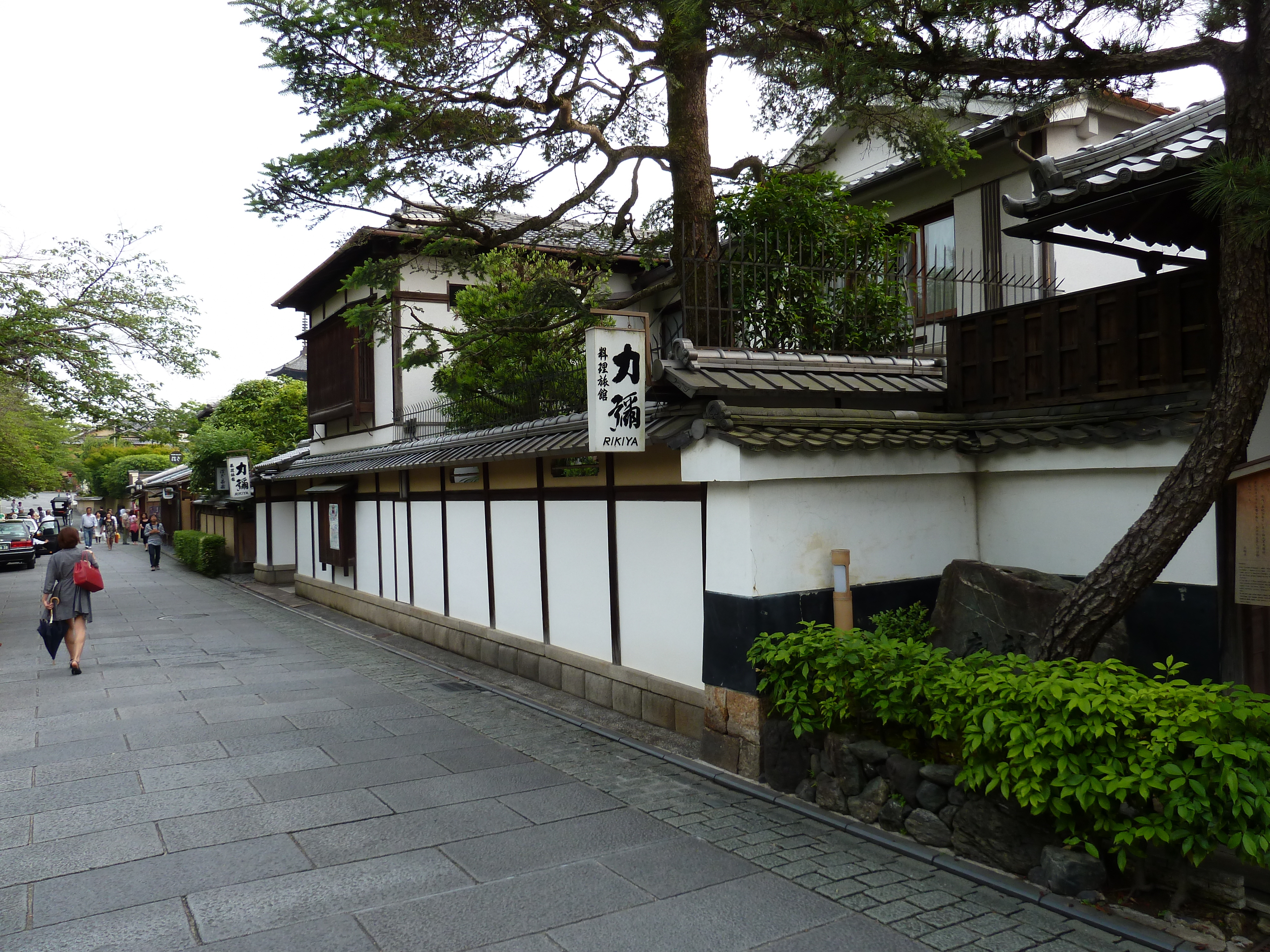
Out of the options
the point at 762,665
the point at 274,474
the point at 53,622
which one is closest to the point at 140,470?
the point at 274,474

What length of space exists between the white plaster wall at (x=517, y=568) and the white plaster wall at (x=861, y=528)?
14.8ft

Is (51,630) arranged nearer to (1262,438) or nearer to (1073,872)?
(1073,872)

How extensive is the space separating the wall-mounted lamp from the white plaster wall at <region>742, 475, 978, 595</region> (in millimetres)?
213

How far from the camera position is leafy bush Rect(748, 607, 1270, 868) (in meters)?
4.40

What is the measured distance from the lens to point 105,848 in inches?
241

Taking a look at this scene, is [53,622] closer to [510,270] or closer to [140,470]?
[510,270]

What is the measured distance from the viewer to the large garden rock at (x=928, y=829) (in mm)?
5785

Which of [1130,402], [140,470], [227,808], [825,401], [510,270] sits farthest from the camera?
[140,470]

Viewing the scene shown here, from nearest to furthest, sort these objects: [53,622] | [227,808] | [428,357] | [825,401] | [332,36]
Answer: [227,808] → [825,401] → [332,36] → [428,357] → [53,622]

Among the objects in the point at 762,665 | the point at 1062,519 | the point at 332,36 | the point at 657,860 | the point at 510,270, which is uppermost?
the point at 332,36

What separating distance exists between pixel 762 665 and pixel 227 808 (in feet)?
14.3

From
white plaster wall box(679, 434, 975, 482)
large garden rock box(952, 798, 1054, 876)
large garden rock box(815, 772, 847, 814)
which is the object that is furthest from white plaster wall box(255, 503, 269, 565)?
large garden rock box(952, 798, 1054, 876)

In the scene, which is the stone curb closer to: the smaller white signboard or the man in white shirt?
the smaller white signboard

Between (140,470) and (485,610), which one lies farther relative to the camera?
(140,470)
